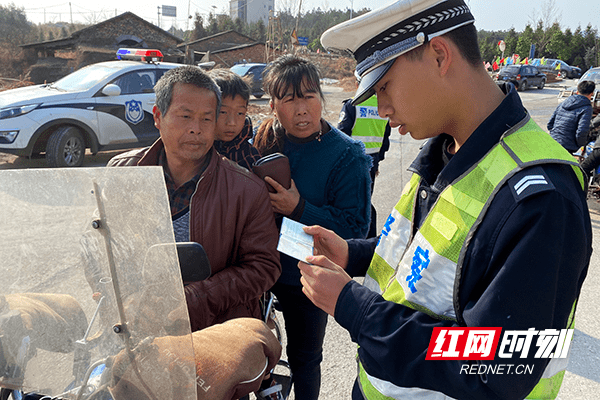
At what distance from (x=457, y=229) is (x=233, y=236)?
0.98 metres

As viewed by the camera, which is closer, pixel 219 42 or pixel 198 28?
pixel 219 42

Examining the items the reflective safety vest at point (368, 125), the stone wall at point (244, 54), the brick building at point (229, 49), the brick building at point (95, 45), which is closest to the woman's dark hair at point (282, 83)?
the reflective safety vest at point (368, 125)

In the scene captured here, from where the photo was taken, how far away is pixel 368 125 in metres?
4.26

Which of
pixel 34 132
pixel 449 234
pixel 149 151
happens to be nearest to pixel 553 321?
pixel 449 234

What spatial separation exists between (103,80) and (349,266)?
709cm

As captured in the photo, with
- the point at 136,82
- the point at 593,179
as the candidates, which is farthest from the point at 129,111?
the point at 593,179

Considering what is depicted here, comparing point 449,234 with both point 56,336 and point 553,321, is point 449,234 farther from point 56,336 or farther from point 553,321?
point 56,336

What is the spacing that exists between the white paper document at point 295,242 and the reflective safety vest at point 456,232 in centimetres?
31

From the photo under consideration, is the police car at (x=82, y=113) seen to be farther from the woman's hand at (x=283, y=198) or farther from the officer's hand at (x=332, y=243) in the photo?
the officer's hand at (x=332, y=243)

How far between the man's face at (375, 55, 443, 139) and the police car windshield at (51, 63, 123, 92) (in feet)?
24.0

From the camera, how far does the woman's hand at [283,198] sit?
1.99 metres

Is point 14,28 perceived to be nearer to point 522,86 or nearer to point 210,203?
point 522,86

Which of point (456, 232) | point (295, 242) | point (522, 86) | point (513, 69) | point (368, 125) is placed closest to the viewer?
point (456, 232)

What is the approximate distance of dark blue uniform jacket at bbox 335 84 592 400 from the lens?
86 centimetres
